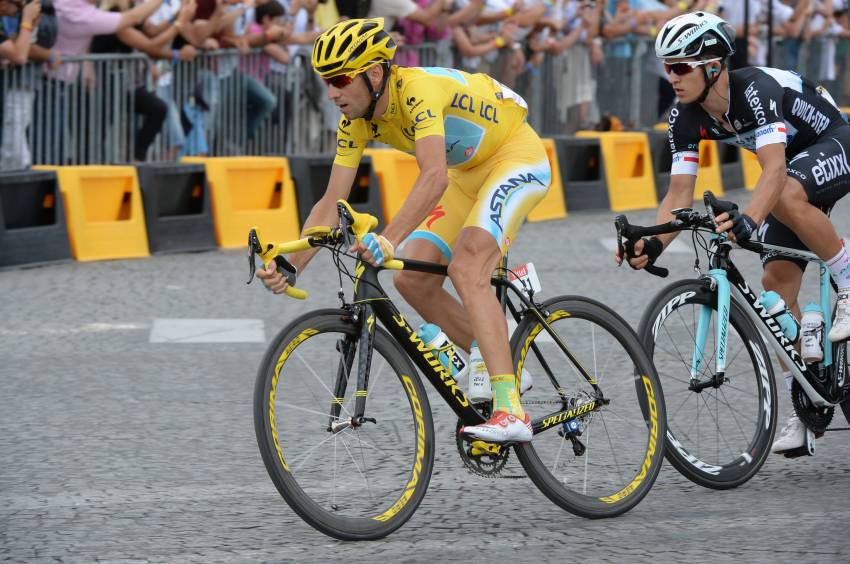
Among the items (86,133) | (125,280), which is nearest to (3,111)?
(86,133)

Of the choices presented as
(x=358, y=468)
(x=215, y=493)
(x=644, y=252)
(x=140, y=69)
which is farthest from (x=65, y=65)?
(x=358, y=468)

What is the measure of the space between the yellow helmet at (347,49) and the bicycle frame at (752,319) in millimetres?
1576

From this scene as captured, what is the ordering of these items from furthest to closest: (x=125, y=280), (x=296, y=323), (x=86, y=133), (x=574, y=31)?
(x=574, y=31) < (x=86, y=133) < (x=125, y=280) < (x=296, y=323)

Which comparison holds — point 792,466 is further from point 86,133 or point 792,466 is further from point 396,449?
point 86,133

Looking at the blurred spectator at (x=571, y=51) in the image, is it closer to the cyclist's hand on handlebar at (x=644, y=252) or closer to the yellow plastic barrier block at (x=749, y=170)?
the yellow plastic barrier block at (x=749, y=170)

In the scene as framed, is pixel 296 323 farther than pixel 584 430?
No

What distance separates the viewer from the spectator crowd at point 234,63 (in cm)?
1418

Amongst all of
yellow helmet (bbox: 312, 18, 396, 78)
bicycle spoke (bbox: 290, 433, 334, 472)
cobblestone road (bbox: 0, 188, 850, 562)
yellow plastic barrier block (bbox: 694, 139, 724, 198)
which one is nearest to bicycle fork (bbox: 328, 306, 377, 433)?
bicycle spoke (bbox: 290, 433, 334, 472)

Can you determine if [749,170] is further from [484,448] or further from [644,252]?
[484,448]

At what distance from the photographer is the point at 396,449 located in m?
5.81

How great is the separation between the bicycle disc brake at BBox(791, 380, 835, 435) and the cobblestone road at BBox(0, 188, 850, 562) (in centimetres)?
19

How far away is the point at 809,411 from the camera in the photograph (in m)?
6.97

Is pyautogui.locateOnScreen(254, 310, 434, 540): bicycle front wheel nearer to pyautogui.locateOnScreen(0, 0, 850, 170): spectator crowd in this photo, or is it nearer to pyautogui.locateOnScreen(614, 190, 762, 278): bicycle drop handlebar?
pyautogui.locateOnScreen(614, 190, 762, 278): bicycle drop handlebar

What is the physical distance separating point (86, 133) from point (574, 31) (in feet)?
25.0
